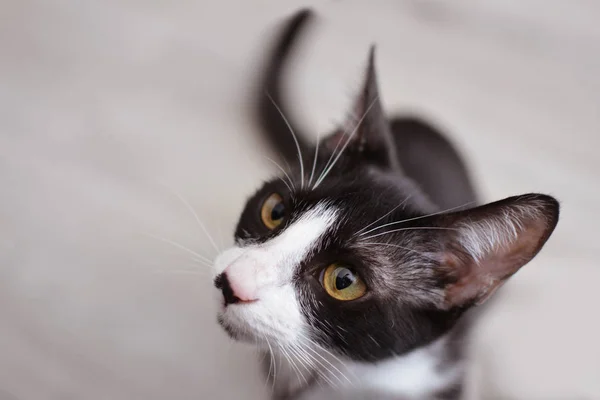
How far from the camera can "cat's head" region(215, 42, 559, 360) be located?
751mm

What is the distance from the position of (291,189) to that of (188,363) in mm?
494

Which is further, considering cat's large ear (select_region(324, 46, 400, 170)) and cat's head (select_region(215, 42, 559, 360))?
cat's large ear (select_region(324, 46, 400, 170))

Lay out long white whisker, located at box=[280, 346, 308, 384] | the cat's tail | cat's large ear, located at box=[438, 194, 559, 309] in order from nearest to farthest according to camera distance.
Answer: cat's large ear, located at box=[438, 194, 559, 309] → long white whisker, located at box=[280, 346, 308, 384] → the cat's tail

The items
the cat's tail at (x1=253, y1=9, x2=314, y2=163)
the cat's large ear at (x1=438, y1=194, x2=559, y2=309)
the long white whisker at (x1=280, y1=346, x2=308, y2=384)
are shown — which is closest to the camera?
the cat's large ear at (x1=438, y1=194, x2=559, y2=309)

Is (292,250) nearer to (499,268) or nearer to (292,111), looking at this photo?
(499,268)

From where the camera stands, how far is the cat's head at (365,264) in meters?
0.75

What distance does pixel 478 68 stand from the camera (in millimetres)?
1472

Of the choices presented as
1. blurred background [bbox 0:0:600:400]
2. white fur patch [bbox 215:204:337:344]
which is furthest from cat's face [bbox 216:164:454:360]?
blurred background [bbox 0:0:600:400]

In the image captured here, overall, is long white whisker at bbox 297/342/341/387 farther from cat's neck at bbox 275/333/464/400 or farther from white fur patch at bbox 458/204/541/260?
white fur patch at bbox 458/204/541/260

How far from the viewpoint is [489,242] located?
2.52ft

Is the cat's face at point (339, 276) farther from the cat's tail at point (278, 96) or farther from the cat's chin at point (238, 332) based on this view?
the cat's tail at point (278, 96)

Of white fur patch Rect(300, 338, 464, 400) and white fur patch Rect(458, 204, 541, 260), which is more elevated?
white fur patch Rect(458, 204, 541, 260)

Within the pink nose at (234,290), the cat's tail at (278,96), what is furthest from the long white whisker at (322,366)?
the cat's tail at (278,96)

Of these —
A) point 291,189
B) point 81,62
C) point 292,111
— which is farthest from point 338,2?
point 291,189
